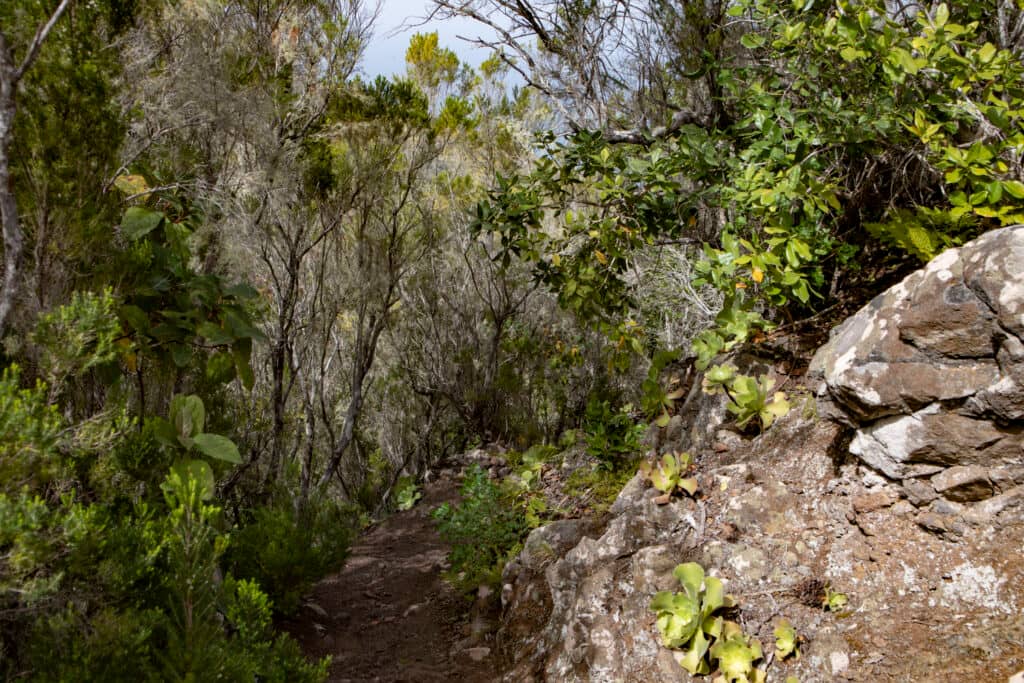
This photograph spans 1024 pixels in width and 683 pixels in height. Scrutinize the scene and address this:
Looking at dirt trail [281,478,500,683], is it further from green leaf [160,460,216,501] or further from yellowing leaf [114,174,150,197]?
yellowing leaf [114,174,150,197]

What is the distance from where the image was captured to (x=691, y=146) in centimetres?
305

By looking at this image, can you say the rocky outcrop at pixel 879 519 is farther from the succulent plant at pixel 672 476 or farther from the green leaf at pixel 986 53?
the green leaf at pixel 986 53

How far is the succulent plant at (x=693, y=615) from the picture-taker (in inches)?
94.2

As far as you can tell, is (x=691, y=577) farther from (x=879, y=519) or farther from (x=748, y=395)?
(x=748, y=395)

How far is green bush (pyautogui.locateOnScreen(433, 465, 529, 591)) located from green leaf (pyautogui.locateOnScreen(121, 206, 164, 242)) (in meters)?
2.92

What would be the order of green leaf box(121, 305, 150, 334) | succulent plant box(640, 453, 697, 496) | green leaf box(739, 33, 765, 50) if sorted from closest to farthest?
green leaf box(121, 305, 150, 334)
green leaf box(739, 33, 765, 50)
succulent plant box(640, 453, 697, 496)

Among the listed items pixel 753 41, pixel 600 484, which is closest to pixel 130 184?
pixel 753 41

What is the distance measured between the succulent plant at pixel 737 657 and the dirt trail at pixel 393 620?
143 cm

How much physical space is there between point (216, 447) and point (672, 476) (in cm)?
195

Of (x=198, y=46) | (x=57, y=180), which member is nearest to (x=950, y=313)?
(x=57, y=180)

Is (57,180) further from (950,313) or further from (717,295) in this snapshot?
(717,295)

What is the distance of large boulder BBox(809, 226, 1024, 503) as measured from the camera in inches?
84.6

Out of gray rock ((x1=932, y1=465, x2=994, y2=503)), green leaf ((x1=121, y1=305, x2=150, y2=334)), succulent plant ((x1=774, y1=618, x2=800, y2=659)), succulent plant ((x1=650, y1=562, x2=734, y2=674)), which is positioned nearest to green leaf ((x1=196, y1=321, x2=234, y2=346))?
green leaf ((x1=121, y1=305, x2=150, y2=334))

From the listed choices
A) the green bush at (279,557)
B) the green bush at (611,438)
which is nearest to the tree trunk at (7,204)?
the green bush at (279,557)
